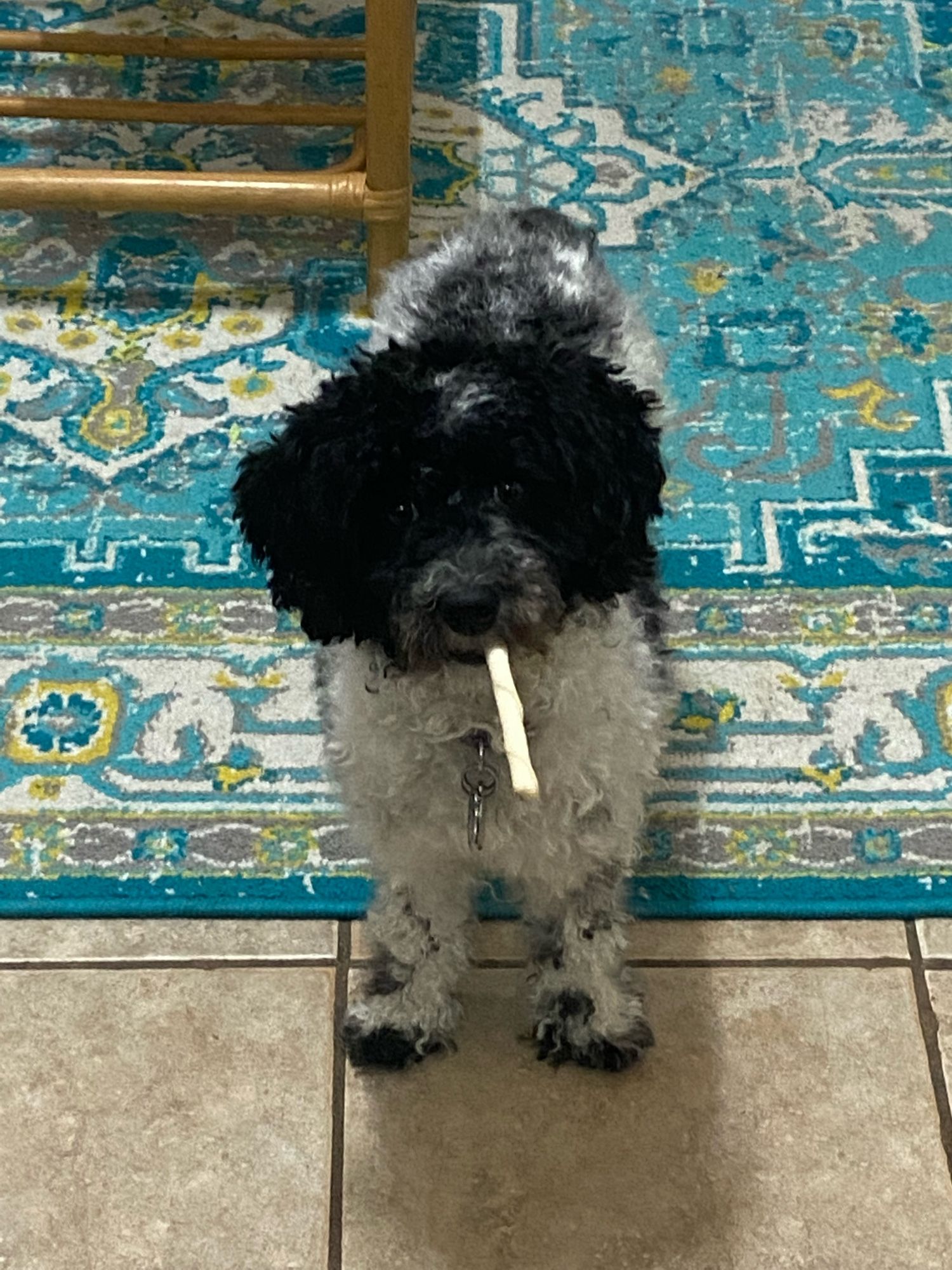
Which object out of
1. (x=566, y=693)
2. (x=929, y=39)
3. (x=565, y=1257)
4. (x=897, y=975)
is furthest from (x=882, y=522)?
(x=929, y=39)

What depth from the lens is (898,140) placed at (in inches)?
102

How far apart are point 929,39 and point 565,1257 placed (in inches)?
90.3

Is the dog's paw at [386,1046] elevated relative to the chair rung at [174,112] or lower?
lower

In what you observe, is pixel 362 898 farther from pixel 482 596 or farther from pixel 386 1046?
pixel 482 596

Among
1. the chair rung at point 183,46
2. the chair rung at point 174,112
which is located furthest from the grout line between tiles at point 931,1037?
the chair rung at point 183,46

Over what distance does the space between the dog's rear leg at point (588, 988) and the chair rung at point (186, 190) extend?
3.82 ft

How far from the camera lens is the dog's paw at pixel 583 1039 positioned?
61.2 inches

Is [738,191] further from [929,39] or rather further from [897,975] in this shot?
[897,975]

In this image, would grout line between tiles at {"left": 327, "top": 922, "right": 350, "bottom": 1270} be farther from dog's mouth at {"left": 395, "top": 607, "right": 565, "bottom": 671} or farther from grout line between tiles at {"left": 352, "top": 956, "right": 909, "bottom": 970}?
dog's mouth at {"left": 395, "top": 607, "right": 565, "bottom": 671}

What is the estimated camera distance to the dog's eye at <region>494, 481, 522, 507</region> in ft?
4.03

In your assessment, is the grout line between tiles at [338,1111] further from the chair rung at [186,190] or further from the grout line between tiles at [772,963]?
the chair rung at [186,190]

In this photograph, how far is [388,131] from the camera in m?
2.13

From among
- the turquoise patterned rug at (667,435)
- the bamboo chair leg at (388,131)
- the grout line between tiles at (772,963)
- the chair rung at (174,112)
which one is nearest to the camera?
the grout line between tiles at (772,963)

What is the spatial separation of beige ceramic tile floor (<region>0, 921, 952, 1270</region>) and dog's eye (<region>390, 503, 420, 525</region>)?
0.62m
